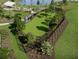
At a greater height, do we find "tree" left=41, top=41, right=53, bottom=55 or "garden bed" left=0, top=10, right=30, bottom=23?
Result: "garden bed" left=0, top=10, right=30, bottom=23

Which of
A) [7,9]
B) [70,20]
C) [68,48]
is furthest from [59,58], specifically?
[7,9]

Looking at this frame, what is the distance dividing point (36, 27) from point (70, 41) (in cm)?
57

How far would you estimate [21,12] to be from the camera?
3.71 metres

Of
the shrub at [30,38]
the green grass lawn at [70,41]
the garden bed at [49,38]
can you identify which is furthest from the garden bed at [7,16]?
the green grass lawn at [70,41]

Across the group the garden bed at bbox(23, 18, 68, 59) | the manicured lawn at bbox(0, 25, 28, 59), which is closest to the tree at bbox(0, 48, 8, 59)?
the manicured lawn at bbox(0, 25, 28, 59)

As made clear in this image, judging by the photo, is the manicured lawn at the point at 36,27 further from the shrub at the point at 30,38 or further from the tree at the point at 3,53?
the tree at the point at 3,53

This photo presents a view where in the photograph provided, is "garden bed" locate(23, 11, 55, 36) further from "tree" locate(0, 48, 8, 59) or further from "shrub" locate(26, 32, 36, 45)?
"tree" locate(0, 48, 8, 59)

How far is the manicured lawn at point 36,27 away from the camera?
3.68 meters

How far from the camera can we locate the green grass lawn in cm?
367

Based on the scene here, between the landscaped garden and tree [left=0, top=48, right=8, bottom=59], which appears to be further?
the landscaped garden

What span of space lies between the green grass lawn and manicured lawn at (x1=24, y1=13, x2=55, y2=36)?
12.2 inches

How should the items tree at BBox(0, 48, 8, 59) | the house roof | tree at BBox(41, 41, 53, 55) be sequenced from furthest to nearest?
the house roof < tree at BBox(41, 41, 53, 55) < tree at BBox(0, 48, 8, 59)

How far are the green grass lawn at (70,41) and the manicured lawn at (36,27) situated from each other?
311 mm

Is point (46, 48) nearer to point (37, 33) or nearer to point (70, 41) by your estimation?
point (37, 33)
